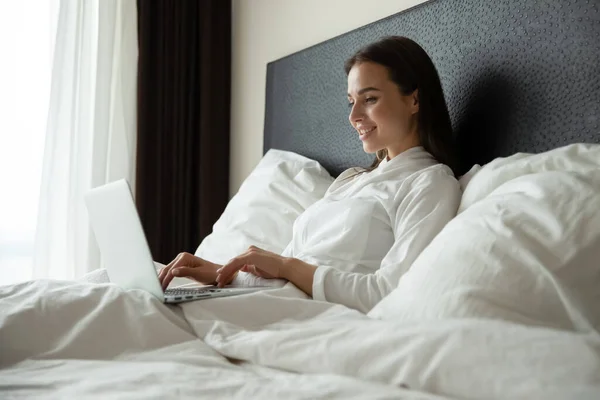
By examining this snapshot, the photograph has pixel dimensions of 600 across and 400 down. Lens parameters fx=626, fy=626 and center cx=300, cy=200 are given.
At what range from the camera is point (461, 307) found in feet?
2.85

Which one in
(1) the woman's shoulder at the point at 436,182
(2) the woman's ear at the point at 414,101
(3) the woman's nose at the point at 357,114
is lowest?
(1) the woman's shoulder at the point at 436,182

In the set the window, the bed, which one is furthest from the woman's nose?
the window

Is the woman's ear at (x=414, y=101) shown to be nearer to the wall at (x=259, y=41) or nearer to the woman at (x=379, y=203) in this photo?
the woman at (x=379, y=203)

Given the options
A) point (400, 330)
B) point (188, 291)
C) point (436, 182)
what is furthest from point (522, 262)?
point (188, 291)

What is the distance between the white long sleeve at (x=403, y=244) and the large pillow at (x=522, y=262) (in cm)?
22

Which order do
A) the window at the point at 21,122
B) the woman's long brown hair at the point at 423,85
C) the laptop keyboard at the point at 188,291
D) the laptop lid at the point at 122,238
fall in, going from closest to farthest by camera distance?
the laptop lid at the point at 122,238 → the laptop keyboard at the point at 188,291 → the woman's long brown hair at the point at 423,85 → the window at the point at 21,122

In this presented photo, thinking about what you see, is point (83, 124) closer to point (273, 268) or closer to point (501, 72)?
point (273, 268)

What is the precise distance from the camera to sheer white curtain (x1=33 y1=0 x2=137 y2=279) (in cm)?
250

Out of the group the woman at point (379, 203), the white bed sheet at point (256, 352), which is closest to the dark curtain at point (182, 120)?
the woman at point (379, 203)

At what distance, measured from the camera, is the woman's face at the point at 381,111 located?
1.62 metres

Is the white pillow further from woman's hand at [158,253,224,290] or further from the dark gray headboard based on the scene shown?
woman's hand at [158,253,224,290]

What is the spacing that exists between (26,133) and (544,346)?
7.63 feet

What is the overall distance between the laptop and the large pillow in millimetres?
401

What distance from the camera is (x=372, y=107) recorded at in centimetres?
164
